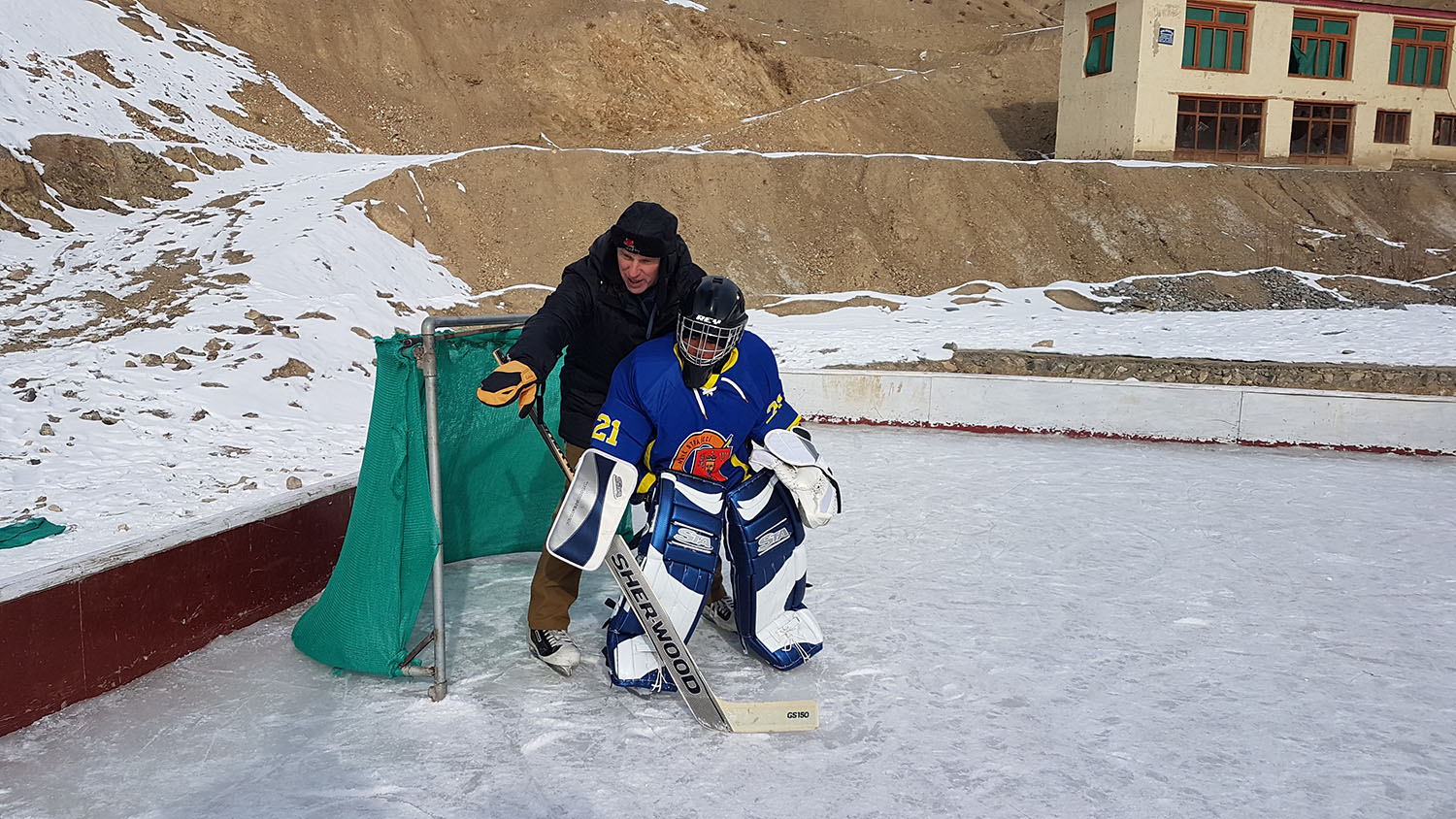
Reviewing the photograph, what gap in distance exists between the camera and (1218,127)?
2416 centimetres

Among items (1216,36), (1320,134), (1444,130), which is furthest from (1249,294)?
(1444,130)

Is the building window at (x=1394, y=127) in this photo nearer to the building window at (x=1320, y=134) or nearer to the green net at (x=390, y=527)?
the building window at (x=1320, y=134)

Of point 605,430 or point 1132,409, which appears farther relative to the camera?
point 1132,409

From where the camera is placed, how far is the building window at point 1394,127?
81.7 feet

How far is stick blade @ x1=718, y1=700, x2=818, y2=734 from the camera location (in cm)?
325

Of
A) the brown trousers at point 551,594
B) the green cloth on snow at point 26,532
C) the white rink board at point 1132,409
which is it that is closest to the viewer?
the brown trousers at point 551,594

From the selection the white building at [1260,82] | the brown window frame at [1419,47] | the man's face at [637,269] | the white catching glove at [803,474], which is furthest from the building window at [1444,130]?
the man's face at [637,269]

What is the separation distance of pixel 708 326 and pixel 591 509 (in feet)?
2.34

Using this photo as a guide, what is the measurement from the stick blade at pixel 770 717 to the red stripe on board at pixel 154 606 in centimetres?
207

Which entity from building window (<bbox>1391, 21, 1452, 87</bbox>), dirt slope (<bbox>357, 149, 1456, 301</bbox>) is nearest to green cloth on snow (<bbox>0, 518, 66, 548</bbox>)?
dirt slope (<bbox>357, 149, 1456, 301</bbox>)

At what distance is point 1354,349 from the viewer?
40.3ft

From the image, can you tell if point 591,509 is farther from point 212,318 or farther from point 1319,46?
point 1319,46

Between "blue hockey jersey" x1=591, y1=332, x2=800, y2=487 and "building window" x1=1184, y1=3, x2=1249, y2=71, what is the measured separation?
78.4 ft

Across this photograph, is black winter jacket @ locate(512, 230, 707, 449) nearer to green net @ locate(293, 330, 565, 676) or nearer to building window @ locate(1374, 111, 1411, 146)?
green net @ locate(293, 330, 565, 676)
